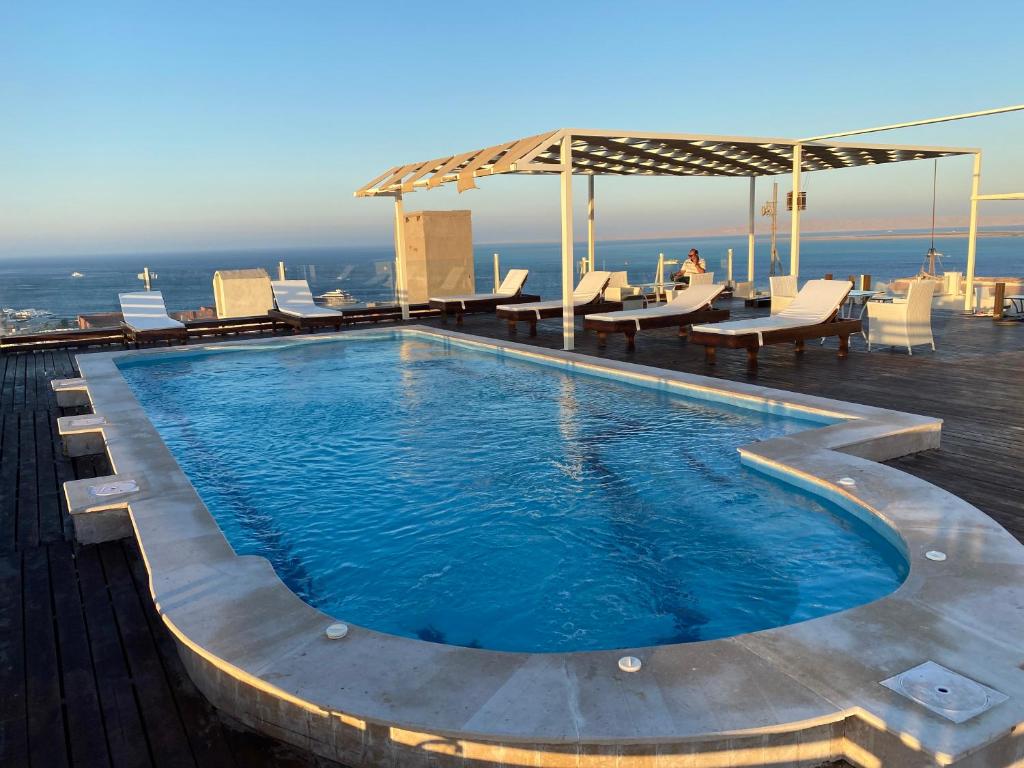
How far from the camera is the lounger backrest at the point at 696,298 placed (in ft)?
33.5

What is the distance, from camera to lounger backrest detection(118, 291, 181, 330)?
37.3 feet

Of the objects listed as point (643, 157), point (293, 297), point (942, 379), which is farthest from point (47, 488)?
point (643, 157)

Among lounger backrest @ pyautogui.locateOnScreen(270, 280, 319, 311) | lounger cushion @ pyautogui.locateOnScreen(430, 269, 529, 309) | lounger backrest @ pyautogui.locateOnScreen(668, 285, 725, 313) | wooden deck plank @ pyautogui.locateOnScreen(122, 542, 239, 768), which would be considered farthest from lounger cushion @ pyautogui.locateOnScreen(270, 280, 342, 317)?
wooden deck plank @ pyautogui.locateOnScreen(122, 542, 239, 768)

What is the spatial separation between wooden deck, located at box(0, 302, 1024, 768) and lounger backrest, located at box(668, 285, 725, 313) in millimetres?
2106

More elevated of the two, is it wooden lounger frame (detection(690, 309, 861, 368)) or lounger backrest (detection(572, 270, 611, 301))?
lounger backrest (detection(572, 270, 611, 301))

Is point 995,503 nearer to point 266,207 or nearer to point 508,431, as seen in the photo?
point 508,431

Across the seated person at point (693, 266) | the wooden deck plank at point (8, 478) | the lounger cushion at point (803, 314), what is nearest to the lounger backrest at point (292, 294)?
the wooden deck plank at point (8, 478)

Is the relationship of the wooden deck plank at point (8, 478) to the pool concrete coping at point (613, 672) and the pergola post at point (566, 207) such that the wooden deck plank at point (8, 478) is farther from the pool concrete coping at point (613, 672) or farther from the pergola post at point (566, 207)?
the pergola post at point (566, 207)

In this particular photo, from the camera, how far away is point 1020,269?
59969 mm

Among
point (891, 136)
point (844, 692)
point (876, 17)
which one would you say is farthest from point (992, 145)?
point (844, 692)

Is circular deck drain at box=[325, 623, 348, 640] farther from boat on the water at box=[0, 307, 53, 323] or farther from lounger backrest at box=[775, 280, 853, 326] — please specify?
boat on the water at box=[0, 307, 53, 323]

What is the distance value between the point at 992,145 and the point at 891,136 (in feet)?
16.7

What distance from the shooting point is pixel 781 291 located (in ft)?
36.0

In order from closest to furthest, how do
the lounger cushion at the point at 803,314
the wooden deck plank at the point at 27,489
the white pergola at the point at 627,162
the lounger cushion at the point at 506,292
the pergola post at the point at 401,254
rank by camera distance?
the wooden deck plank at the point at 27,489 → the lounger cushion at the point at 803,314 → the white pergola at the point at 627,162 → the lounger cushion at the point at 506,292 → the pergola post at the point at 401,254
